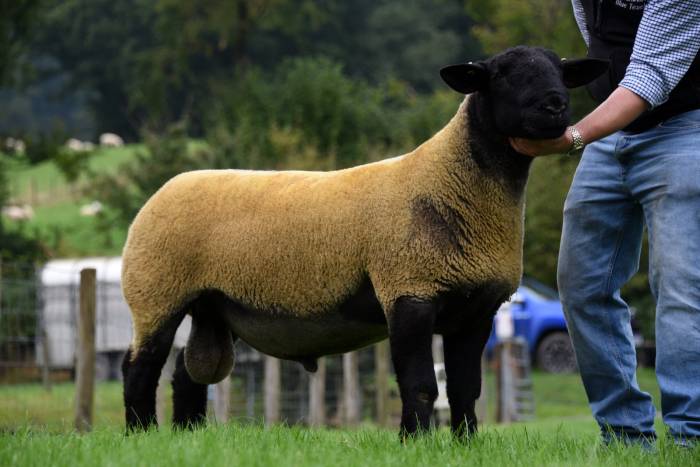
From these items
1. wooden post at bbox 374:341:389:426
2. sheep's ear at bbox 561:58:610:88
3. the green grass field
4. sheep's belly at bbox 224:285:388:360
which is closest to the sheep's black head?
sheep's ear at bbox 561:58:610:88

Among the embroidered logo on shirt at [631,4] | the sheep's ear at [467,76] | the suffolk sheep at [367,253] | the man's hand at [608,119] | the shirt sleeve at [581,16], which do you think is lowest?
the suffolk sheep at [367,253]

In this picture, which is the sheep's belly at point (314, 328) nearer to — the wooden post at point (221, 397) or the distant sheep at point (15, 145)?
the wooden post at point (221, 397)

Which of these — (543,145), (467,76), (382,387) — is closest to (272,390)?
(382,387)

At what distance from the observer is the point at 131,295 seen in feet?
20.3

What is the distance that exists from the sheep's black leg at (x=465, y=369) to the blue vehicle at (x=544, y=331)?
16.6 meters

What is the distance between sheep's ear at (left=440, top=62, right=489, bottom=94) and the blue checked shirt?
0.63 metres

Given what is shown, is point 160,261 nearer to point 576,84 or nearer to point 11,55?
point 576,84

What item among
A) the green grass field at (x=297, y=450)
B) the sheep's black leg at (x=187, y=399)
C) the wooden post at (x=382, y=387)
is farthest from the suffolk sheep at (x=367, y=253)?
the wooden post at (x=382, y=387)

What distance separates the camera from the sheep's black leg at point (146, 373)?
609 cm

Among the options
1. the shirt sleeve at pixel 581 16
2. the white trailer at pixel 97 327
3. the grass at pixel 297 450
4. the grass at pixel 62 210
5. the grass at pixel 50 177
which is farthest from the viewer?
the grass at pixel 50 177

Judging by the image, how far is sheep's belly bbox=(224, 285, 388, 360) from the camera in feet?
18.1

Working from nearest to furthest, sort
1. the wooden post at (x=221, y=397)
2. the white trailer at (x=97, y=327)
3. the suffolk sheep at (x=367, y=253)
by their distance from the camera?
the suffolk sheep at (x=367, y=253), the wooden post at (x=221, y=397), the white trailer at (x=97, y=327)

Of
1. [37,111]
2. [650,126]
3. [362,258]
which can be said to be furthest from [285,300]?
[37,111]

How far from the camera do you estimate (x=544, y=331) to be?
2258 cm
